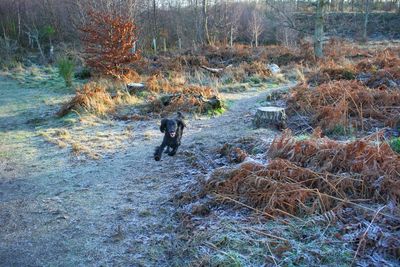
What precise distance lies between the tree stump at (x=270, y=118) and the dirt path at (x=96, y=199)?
28 centimetres

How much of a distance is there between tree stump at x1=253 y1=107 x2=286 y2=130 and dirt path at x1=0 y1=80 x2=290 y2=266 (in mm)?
280

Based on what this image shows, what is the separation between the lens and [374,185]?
154 inches

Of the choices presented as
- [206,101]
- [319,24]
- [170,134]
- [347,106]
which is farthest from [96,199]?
[319,24]

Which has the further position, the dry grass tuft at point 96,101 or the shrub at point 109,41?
the shrub at point 109,41

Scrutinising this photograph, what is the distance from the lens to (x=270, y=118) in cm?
744

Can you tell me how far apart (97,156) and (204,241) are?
11.8 feet

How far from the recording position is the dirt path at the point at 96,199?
143 inches

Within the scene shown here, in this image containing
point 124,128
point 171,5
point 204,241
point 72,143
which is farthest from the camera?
point 171,5

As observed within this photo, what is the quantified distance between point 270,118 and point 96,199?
4022 millimetres

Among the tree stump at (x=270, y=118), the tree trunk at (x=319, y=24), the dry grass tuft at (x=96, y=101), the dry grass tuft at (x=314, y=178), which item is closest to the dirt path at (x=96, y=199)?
the tree stump at (x=270, y=118)

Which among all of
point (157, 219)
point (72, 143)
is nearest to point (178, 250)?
point (157, 219)

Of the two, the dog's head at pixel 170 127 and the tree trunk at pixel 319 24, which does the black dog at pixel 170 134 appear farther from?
the tree trunk at pixel 319 24

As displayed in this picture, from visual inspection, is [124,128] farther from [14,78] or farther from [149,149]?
[14,78]

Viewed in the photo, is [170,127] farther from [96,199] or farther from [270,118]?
[270,118]
